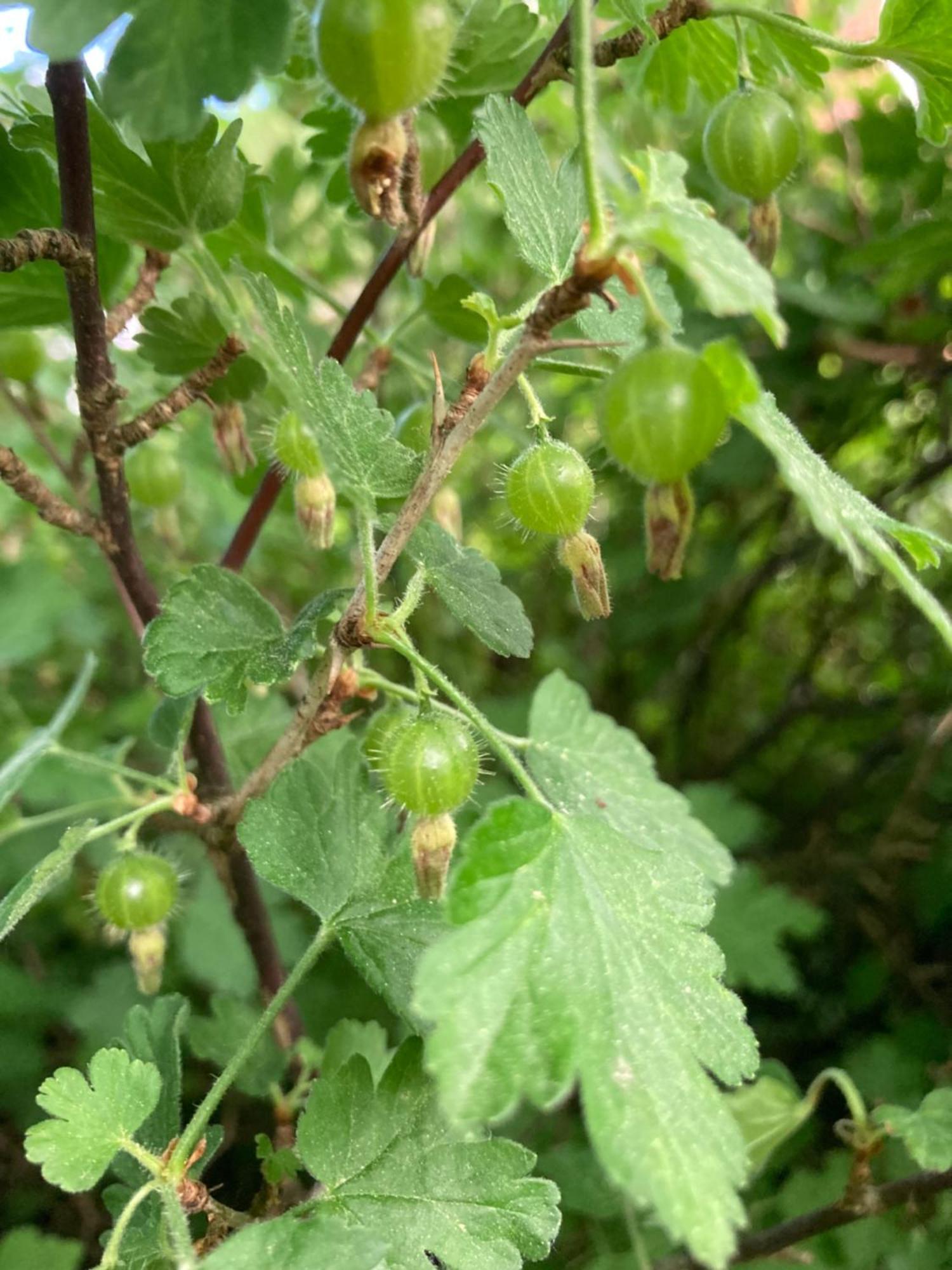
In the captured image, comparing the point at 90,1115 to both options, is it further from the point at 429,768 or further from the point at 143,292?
the point at 143,292

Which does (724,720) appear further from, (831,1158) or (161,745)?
(161,745)

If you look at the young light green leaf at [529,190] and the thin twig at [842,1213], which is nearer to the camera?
the young light green leaf at [529,190]

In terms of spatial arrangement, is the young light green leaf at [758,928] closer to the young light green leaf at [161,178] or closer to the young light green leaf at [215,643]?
the young light green leaf at [215,643]

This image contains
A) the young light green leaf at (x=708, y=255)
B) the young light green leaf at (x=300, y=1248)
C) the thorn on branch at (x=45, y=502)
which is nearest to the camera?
the young light green leaf at (x=708, y=255)

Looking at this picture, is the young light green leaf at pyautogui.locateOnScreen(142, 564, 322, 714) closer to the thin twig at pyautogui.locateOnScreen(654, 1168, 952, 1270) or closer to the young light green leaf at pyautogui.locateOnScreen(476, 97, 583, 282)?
the young light green leaf at pyautogui.locateOnScreen(476, 97, 583, 282)

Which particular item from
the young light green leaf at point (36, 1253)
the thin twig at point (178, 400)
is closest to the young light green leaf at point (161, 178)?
the thin twig at point (178, 400)

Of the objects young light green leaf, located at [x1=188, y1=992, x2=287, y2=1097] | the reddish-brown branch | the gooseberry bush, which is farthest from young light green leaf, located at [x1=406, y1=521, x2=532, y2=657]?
young light green leaf, located at [x1=188, y1=992, x2=287, y2=1097]
